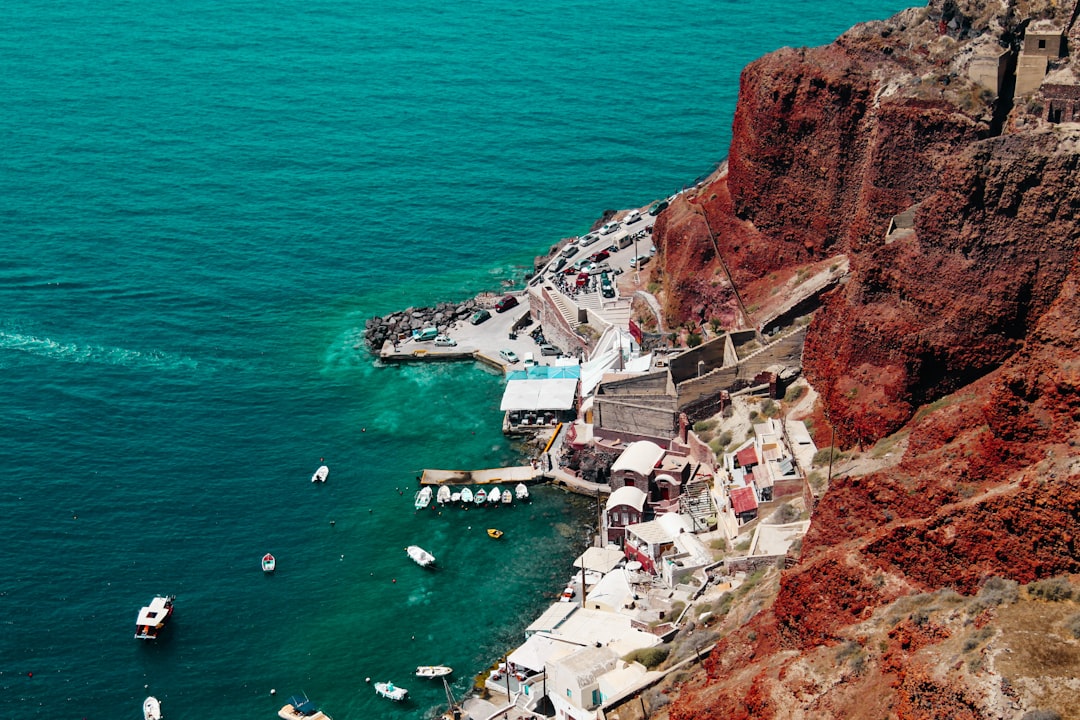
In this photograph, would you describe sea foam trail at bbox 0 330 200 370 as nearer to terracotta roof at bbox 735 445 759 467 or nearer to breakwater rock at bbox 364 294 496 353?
breakwater rock at bbox 364 294 496 353

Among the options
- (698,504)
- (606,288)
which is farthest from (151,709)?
(606,288)

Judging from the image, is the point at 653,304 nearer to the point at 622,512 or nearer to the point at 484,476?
the point at 484,476

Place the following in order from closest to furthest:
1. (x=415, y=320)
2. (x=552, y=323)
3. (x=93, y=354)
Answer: (x=552, y=323) → (x=93, y=354) → (x=415, y=320)

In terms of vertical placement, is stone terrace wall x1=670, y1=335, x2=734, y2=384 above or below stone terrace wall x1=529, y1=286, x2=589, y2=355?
above

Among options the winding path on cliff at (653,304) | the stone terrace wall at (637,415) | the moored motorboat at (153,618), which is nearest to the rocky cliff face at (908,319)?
the winding path on cliff at (653,304)

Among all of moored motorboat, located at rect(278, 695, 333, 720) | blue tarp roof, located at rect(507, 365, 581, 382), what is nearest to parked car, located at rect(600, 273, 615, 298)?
blue tarp roof, located at rect(507, 365, 581, 382)

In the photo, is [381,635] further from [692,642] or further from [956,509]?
[956,509]
